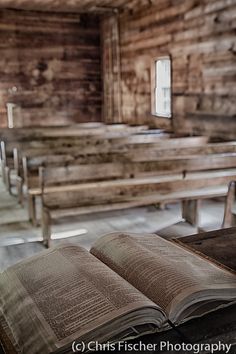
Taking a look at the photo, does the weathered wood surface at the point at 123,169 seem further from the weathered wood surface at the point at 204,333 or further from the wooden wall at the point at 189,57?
the weathered wood surface at the point at 204,333

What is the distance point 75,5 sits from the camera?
880 cm

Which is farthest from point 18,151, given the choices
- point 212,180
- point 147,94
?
point 147,94

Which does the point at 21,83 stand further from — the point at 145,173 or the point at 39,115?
the point at 145,173

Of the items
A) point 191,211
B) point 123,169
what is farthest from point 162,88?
point 191,211

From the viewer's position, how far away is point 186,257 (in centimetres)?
113

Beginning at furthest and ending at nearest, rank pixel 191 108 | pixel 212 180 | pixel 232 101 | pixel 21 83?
pixel 21 83, pixel 191 108, pixel 232 101, pixel 212 180

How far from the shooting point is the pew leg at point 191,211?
4.28 m

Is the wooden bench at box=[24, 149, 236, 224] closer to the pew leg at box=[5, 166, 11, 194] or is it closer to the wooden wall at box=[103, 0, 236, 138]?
the pew leg at box=[5, 166, 11, 194]

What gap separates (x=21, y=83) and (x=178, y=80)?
3.80 metres

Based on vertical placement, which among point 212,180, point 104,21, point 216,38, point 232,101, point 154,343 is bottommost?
point 212,180

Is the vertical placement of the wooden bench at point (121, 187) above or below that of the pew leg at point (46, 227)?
above

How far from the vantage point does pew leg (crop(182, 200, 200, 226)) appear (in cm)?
428

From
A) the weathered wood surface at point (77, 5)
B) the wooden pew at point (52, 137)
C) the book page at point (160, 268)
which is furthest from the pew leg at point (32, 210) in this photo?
the weathered wood surface at point (77, 5)

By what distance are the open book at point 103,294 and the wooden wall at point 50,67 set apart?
862 centimetres
